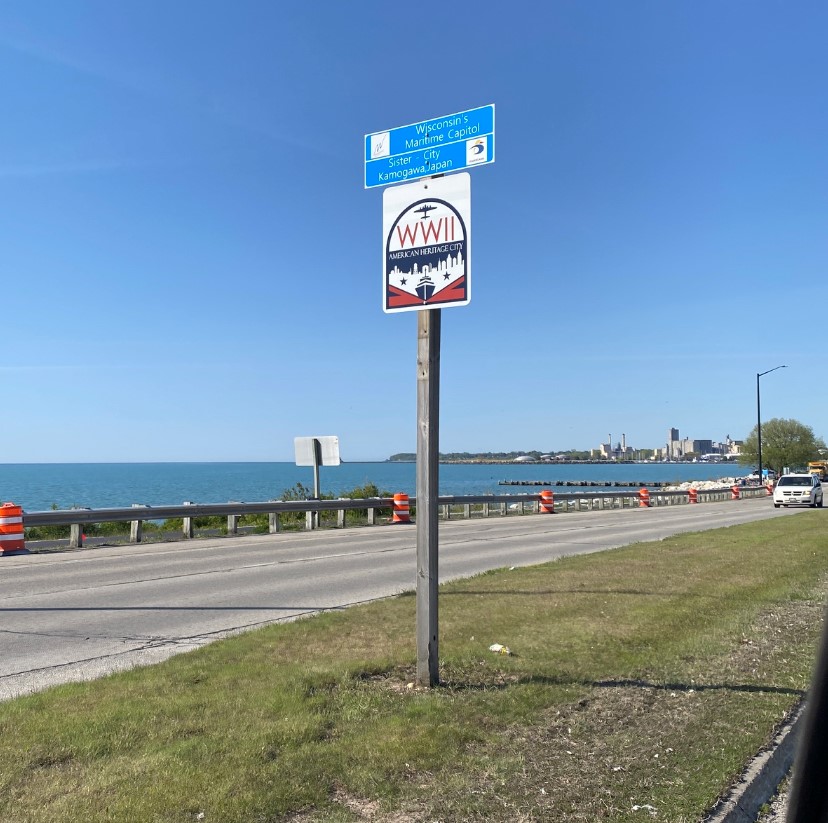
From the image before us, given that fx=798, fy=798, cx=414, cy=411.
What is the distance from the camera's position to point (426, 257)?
6.09 metres

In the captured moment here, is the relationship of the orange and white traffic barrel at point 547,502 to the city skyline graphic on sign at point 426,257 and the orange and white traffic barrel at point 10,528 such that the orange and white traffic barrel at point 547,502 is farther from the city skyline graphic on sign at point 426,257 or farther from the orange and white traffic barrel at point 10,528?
the city skyline graphic on sign at point 426,257

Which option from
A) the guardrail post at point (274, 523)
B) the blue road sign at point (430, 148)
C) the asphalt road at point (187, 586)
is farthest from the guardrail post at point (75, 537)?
the blue road sign at point (430, 148)

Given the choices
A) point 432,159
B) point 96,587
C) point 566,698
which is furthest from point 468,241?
point 96,587

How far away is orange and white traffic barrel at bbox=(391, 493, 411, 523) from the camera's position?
88.4 ft

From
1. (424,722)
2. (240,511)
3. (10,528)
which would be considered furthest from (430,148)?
(240,511)

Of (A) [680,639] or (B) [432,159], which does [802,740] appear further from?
(A) [680,639]

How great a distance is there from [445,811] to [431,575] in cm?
228

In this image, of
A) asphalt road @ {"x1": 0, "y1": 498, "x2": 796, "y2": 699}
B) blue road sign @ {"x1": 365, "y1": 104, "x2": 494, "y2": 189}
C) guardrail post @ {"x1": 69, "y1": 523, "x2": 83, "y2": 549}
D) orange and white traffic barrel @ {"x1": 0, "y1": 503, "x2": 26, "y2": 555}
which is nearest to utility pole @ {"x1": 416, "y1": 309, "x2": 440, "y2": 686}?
blue road sign @ {"x1": 365, "y1": 104, "x2": 494, "y2": 189}

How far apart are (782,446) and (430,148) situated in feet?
336

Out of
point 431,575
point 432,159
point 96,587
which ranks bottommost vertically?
point 96,587

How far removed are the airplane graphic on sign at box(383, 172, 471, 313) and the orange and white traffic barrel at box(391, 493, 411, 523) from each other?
68.9 feet

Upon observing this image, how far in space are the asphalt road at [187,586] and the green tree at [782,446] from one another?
81.9 metres

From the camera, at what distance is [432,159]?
243 inches

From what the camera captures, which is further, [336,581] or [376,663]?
[336,581]
